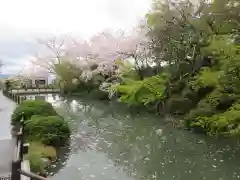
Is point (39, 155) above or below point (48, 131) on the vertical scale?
below

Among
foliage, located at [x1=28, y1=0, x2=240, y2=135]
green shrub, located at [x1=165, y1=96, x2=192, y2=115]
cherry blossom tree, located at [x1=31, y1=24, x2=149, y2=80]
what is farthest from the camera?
cherry blossom tree, located at [x1=31, y1=24, x2=149, y2=80]

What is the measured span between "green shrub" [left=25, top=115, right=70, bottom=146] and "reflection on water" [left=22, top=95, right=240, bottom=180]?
0.61m

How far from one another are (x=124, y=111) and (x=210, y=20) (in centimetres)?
913

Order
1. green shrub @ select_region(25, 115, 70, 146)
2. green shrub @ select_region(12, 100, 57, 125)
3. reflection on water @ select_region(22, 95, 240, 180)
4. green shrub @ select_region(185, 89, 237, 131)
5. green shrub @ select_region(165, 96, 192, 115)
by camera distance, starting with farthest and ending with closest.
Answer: green shrub @ select_region(165, 96, 192, 115)
green shrub @ select_region(12, 100, 57, 125)
green shrub @ select_region(185, 89, 237, 131)
green shrub @ select_region(25, 115, 70, 146)
reflection on water @ select_region(22, 95, 240, 180)

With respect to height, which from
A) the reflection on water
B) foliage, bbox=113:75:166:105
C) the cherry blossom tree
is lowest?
the reflection on water

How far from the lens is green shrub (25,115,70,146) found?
37.2 feet

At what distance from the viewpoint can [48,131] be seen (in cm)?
1152

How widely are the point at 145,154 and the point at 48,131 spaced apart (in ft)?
11.2

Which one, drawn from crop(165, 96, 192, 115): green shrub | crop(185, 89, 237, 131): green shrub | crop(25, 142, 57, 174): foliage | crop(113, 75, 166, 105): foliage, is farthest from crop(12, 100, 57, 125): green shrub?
crop(113, 75, 166, 105): foliage

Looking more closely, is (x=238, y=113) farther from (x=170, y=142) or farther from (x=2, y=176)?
(x=2, y=176)

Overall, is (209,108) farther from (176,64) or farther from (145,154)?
(176,64)

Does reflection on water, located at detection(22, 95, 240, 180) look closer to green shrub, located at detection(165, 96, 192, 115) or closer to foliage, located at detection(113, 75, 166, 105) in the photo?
green shrub, located at detection(165, 96, 192, 115)

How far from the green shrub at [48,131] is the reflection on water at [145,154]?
2.00 ft

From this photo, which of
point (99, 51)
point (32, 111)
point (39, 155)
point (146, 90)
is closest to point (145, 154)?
point (39, 155)
